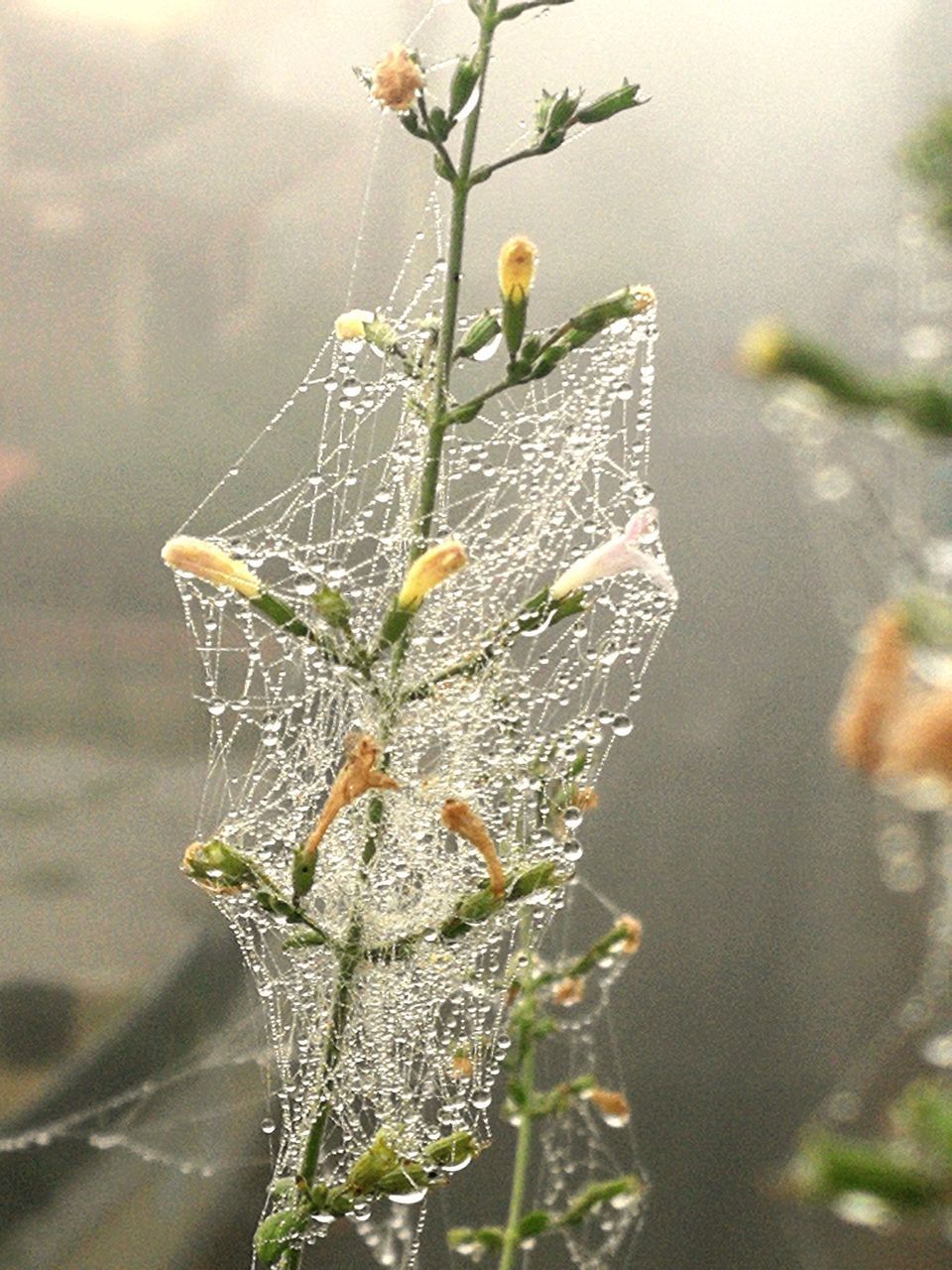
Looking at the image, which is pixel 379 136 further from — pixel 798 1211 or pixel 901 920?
pixel 798 1211

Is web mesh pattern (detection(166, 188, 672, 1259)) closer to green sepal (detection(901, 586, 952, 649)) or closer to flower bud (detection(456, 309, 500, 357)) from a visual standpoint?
flower bud (detection(456, 309, 500, 357))

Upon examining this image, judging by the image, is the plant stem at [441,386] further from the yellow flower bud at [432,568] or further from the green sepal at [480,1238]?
the green sepal at [480,1238]

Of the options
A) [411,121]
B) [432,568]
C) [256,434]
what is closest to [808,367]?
[432,568]

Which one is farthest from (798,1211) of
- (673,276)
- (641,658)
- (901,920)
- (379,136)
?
(379,136)

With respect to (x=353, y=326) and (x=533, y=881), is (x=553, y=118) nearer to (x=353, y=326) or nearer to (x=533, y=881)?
(x=353, y=326)

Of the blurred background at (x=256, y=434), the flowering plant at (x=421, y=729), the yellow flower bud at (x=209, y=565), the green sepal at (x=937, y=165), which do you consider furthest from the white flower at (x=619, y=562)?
the blurred background at (x=256, y=434)

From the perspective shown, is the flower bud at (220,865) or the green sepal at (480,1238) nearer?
the flower bud at (220,865)
